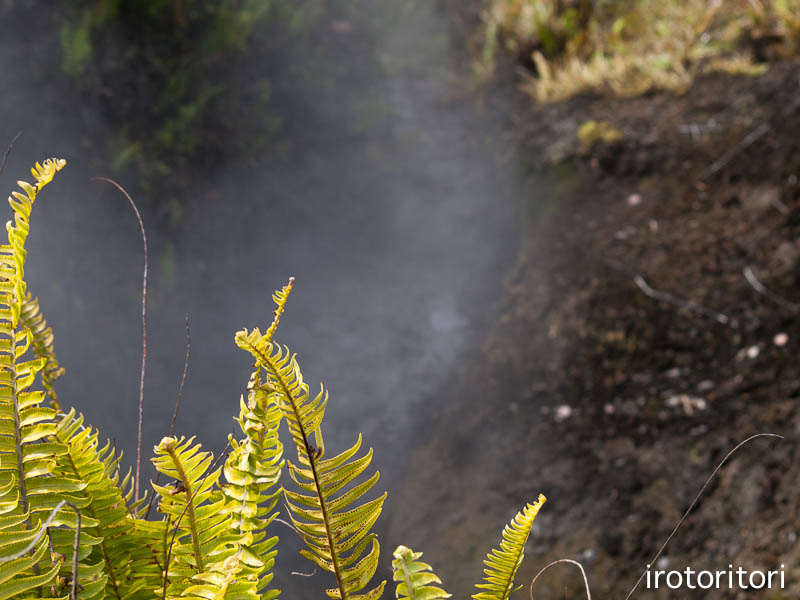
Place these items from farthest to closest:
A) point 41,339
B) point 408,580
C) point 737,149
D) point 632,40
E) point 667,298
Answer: point 632,40 → point 737,149 → point 667,298 → point 41,339 → point 408,580

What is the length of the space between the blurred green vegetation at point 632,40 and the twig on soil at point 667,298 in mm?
1746

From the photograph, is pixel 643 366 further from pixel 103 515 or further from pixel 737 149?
pixel 103 515

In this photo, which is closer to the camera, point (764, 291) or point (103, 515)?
point (103, 515)

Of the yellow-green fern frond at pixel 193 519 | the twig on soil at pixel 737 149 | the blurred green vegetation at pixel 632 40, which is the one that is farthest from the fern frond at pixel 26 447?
the blurred green vegetation at pixel 632 40

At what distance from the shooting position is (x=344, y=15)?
527cm

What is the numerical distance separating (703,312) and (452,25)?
15.2 feet

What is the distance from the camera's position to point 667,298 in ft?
12.2

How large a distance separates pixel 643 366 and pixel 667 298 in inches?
18.4

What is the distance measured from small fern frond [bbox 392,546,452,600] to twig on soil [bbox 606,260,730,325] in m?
3.03

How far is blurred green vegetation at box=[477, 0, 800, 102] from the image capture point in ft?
15.2

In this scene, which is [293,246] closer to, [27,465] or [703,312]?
[703,312]

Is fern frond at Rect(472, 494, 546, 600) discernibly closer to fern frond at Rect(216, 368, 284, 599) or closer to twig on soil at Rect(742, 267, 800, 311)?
fern frond at Rect(216, 368, 284, 599)

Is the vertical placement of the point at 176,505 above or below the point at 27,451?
below

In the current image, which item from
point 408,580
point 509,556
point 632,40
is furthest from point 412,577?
point 632,40
